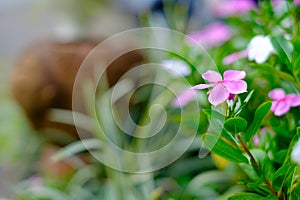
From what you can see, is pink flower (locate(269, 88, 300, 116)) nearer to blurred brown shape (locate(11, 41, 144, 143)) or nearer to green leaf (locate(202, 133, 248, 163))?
green leaf (locate(202, 133, 248, 163))

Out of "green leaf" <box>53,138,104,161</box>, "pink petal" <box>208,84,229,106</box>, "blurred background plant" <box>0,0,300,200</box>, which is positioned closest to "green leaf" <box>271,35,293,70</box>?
"blurred background plant" <box>0,0,300,200</box>

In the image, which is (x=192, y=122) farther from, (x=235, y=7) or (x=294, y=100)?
(x=235, y=7)

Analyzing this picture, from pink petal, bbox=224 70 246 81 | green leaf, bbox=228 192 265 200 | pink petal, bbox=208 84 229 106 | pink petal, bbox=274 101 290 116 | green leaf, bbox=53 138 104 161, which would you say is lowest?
green leaf, bbox=53 138 104 161

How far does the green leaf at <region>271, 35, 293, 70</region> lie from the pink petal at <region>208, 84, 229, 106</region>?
0.34 feet

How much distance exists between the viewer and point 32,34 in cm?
194

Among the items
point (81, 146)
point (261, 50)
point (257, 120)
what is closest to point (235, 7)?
point (81, 146)

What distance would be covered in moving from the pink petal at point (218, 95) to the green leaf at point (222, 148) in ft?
0.10

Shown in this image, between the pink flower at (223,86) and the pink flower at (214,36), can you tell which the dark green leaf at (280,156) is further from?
the pink flower at (214,36)

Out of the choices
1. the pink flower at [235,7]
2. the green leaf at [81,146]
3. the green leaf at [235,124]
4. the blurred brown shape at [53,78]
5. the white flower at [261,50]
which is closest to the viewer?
the green leaf at [235,124]

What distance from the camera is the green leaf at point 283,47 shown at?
1.48 feet

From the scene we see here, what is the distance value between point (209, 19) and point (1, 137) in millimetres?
672

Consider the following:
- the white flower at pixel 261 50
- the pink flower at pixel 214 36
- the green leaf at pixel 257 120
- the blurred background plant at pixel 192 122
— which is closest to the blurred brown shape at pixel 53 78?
the blurred background plant at pixel 192 122

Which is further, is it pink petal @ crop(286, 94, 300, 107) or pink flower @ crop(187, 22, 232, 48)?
pink flower @ crop(187, 22, 232, 48)

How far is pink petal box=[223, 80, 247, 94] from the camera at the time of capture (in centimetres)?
37
